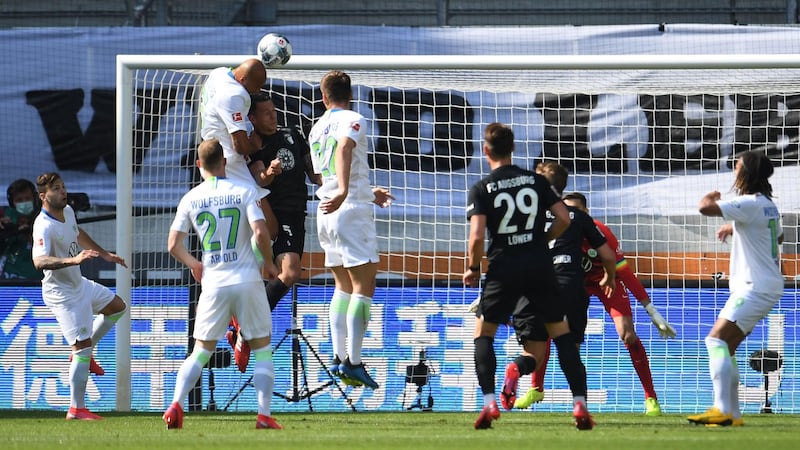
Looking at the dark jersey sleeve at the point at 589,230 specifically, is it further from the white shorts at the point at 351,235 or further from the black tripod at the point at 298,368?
the black tripod at the point at 298,368

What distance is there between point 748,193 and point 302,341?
5647mm

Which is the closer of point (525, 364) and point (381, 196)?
point (381, 196)

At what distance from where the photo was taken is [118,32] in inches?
601

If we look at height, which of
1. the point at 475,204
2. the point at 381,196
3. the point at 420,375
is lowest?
the point at 420,375

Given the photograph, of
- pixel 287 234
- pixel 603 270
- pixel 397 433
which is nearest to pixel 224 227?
pixel 397 433

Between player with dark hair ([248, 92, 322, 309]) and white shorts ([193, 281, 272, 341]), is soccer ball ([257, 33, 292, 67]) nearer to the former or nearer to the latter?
player with dark hair ([248, 92, 322, 309])

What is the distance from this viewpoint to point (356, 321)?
9.02 m

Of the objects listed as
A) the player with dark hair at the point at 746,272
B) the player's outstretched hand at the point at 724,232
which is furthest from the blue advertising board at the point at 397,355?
the player with dark hair at the point at 746,272

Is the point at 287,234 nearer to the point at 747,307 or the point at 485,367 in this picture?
the point at 485,367

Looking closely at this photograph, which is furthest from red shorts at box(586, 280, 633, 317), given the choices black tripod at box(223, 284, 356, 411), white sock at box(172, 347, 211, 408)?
white sock at box(172, 347, 211, 408)

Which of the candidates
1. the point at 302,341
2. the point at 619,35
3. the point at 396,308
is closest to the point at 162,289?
the point at 302,341

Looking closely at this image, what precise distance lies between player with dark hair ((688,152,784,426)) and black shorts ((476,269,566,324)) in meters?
1.15

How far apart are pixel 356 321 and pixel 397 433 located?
3.95 ft

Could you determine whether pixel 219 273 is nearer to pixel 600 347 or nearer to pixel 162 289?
pixel 162 289
